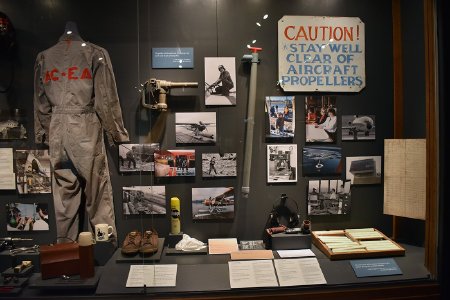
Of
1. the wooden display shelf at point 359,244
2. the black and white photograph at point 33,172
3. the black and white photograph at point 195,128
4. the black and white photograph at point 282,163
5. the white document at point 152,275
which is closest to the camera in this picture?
the white document at point 152,275

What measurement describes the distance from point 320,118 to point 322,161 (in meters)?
0.37

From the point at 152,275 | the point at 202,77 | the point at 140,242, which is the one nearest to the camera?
the point at 152,275

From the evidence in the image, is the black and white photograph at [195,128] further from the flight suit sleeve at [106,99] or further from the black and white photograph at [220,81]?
the flight suit sleeve at [106,99]

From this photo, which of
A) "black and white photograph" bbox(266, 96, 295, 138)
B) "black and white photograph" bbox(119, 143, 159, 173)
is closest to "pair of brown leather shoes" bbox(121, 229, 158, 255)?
"black and white photograph" bbox(119, 143, 159, 173)

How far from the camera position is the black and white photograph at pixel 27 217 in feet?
8.91

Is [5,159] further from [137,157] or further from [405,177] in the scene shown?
[405,177]

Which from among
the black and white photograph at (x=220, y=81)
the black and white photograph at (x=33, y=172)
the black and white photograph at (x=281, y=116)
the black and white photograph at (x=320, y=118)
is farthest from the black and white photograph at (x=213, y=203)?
the black and white photograph at (x=33, y=172)

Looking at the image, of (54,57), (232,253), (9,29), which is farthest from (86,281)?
(9,29)

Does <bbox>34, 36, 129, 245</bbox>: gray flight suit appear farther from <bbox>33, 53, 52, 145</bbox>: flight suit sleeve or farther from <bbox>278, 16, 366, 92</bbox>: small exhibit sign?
<bbox>278, 16, 366, 92</bbox>: small exhibit sign

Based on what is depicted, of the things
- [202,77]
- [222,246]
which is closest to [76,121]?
[202,77]

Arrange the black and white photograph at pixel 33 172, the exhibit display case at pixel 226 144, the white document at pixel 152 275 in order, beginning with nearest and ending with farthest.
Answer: the white document at pixel 152 275
the exhibit display case at pixel 226 144
the black and white photograph at pixel 33 172

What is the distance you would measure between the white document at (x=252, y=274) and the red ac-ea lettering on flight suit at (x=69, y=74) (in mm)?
1798

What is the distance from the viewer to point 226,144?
287 cm

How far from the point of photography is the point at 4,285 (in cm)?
229
